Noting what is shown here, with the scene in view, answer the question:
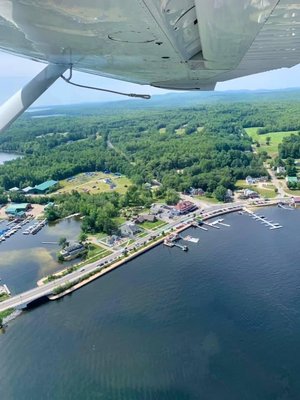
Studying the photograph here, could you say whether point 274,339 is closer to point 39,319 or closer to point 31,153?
point 39,319

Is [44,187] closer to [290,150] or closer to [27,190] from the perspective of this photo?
[27,190]

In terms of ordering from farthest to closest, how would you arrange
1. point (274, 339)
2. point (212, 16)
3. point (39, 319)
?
point (39, 319) < point (274, 339) < point (212, 16)

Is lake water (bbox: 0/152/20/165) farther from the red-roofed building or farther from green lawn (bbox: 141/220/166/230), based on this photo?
the red-roofed building

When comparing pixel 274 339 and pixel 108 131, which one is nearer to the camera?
pixel 274 339

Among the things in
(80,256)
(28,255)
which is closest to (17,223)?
(28,255)

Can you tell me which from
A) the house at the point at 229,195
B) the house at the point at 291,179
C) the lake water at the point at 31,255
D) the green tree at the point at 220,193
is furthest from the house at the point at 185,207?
the house at the point at 291,179

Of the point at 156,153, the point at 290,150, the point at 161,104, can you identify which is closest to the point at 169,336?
the point at 156,153

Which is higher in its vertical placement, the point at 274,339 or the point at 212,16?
the point at 212,16
